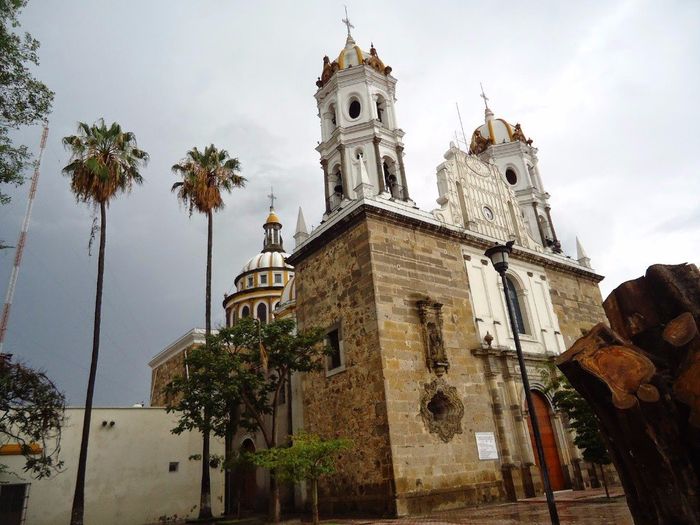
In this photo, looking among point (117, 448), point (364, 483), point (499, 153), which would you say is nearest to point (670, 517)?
point (364, 483)

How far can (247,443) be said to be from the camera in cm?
2419

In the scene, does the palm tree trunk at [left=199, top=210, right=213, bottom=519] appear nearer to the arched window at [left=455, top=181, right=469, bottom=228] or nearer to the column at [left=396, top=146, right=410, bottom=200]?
the column at [left=396, top=146, right=410, bottom=200]

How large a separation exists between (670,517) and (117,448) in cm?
2080

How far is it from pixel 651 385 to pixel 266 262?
3704 cm

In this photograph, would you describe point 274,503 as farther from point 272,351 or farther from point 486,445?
point 486,445

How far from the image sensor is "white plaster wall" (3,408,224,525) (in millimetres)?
18719

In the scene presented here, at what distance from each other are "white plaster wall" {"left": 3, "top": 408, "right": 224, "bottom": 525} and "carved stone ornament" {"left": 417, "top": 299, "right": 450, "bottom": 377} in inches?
482

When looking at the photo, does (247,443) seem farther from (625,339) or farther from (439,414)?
(625,339)

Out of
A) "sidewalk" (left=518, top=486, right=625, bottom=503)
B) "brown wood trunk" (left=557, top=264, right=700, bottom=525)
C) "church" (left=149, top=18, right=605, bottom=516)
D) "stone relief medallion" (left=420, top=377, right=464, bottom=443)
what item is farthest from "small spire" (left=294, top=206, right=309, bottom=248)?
"brown wood trunk" (left=557, top=264, right=700, bottom=525)

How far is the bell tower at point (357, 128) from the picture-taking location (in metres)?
20.2

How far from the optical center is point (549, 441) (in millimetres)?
18047

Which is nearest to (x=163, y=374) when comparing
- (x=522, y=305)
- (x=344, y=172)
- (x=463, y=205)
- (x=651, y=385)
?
(x=344, y=172)

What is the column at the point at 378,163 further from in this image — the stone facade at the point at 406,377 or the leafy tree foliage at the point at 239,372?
the leafy tree foliage at the point at 239,372

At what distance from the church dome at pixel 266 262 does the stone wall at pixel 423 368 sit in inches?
914
